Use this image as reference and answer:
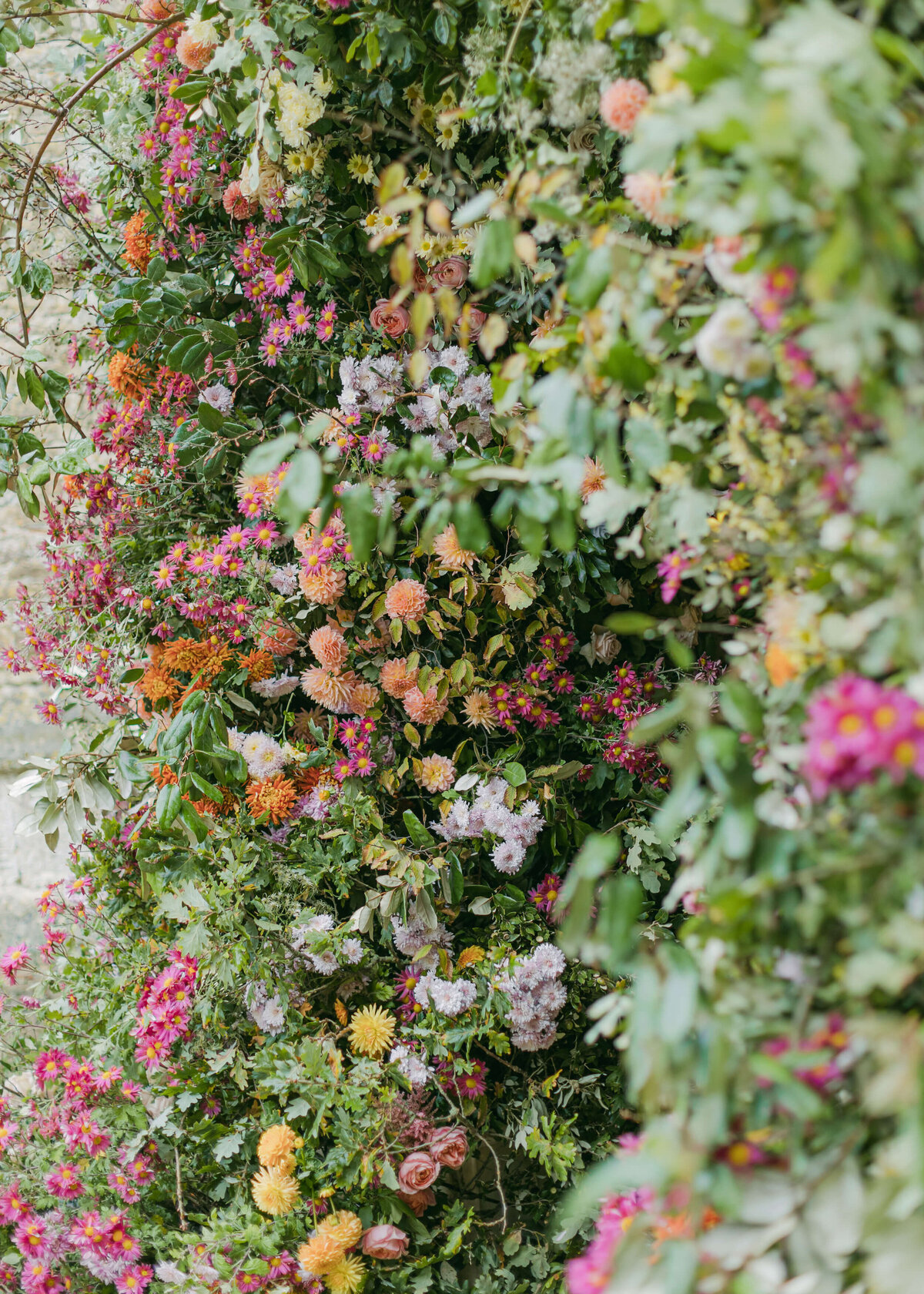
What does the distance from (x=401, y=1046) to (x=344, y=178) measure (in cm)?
118

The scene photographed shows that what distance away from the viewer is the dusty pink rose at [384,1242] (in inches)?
40.8

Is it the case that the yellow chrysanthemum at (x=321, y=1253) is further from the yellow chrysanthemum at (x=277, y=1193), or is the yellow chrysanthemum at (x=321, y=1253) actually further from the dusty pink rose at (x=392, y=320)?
the dusty pink rose at (x=392, y=320)

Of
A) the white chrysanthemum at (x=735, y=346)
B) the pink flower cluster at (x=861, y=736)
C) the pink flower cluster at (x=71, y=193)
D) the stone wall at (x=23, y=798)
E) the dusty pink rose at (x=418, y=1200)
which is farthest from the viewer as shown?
the stone wall at (x=23, y=798)

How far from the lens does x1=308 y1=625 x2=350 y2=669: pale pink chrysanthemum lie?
4.09ft

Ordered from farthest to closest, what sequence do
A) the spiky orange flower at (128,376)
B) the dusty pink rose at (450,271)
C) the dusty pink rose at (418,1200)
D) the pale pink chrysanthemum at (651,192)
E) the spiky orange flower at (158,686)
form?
the spiky orange flower at (128,376)
the spiky orange flower at (158,686)
the dusty pink rose at (450,271)
the dusty pink rose at (418,1200)
the pale pink chrysanthemum at (651,192)

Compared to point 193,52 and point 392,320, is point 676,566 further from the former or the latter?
point 193,52

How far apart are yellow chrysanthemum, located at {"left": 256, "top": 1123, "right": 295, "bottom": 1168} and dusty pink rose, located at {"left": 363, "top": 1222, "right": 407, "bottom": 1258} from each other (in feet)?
0.44

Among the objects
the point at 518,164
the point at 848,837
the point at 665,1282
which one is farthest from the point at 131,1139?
the point at 518,164

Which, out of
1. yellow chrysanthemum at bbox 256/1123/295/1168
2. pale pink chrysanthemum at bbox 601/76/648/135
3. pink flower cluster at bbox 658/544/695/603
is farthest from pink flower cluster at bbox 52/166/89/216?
yellow chrysanthemum at bbox 256/1123/295/1168

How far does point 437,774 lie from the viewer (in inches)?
49.1

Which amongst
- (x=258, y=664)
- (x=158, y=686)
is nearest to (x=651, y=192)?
(x=258, y=664)

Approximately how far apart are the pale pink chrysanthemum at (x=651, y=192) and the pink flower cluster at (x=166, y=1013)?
1017mm

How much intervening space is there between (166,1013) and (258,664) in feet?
1.56

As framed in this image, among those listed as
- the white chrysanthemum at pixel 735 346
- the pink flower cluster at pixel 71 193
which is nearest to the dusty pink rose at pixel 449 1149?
the white chrysanthemum at pixel 735 346
